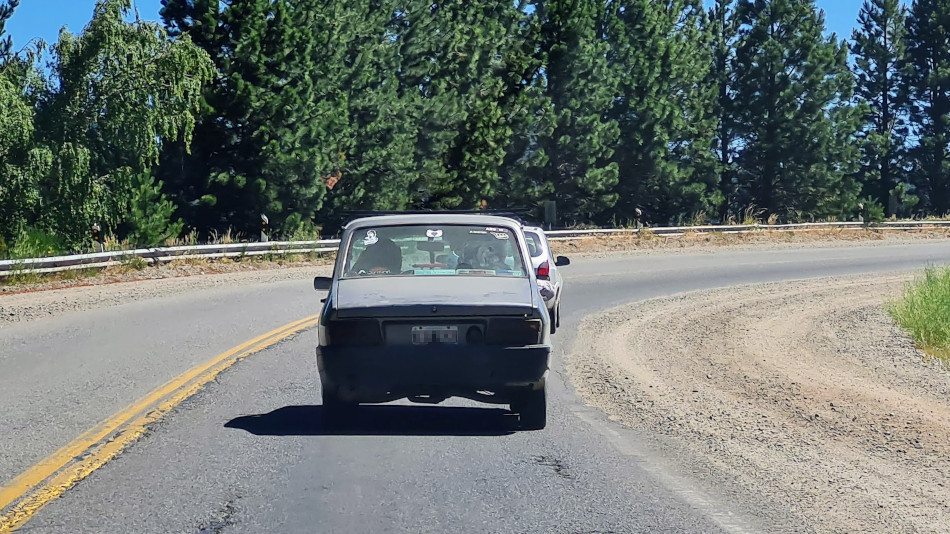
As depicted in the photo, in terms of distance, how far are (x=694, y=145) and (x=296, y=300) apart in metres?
43.7

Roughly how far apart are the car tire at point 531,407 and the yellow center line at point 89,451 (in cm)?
294

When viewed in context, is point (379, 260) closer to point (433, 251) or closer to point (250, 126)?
point (433, 251)

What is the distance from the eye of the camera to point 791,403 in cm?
1142

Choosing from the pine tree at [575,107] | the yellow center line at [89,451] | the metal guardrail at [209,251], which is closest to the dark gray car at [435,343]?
the yellow center line at [89,451]

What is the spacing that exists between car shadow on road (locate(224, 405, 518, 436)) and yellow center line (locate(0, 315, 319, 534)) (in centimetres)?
87

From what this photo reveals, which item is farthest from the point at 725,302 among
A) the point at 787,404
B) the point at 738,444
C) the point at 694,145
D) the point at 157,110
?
the point at 694,145

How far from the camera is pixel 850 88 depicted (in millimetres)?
67812

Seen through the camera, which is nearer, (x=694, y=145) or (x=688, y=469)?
(x=688, y=469)

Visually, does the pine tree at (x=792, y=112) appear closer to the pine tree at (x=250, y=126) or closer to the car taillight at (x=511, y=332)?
the pine tree at (x=250, y=126)

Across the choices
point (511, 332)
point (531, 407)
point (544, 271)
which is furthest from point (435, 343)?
point (544, 271)

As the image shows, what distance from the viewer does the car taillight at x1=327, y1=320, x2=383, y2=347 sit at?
8953 millimetres

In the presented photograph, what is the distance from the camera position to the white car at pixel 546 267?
1711 cm

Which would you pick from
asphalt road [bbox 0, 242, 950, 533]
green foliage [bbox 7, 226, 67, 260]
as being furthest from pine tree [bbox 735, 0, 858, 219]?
asphalt road [bbox 0, 242, 950, 533]

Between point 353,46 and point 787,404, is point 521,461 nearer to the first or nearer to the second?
point 787,404
